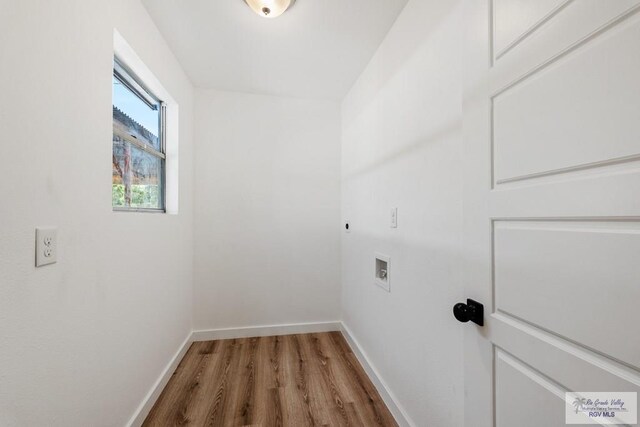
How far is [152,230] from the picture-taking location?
5.74 ft

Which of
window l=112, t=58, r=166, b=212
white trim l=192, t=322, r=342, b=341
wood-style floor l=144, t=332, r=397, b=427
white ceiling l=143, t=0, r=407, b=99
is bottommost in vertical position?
→ wood-style floor l=144, t=332, r=397, b=427

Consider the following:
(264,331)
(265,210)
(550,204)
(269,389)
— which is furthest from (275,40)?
(264,331)

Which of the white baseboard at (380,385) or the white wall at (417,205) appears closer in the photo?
the white wall at (417,205)

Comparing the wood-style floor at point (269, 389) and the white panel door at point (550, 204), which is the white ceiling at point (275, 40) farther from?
the wood-style floor at point (269, 389)

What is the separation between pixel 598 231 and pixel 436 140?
807 mm

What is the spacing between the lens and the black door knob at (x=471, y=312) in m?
0.85

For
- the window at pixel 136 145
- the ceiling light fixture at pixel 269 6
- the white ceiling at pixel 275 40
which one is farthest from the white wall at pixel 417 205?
the window at pixel 136 145

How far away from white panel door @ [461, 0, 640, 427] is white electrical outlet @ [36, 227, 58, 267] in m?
1.39

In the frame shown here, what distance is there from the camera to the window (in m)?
1.54

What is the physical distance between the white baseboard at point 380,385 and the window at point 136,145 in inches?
75.4

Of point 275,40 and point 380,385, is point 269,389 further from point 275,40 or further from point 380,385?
point 275,40

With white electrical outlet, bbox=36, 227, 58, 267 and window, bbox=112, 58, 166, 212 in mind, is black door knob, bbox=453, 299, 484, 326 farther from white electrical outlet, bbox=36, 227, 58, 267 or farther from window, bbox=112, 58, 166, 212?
window, bbox=112, 58, 166, 212

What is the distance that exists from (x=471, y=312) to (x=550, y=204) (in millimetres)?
407

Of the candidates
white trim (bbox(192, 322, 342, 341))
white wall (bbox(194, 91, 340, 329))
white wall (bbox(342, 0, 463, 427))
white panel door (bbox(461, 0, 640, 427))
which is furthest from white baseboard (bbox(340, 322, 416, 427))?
white panel door (bbox(461, 0, 640, 427))
